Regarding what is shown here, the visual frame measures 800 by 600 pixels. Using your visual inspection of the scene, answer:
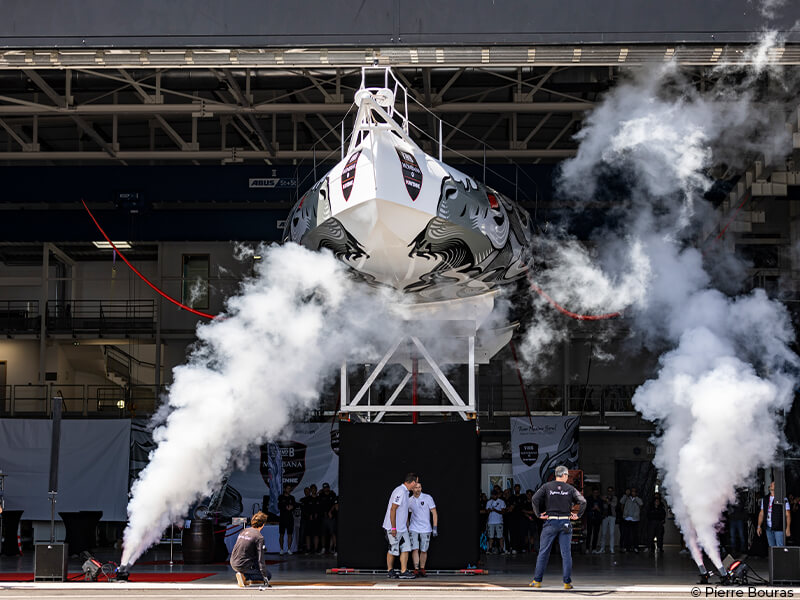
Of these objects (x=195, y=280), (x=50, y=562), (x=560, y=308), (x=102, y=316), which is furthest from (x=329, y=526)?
(x=102, y=316)

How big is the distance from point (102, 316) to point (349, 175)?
71.1 ft

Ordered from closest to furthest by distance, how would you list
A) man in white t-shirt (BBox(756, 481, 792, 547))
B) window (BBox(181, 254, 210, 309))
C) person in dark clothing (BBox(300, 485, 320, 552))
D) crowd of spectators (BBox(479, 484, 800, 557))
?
1. man in white t-shirt (BBox(756, 481, 792, 547))
2. crowd of spectators (BBox(479, 484, 800, 557))
3. person in dark clothing (BBox(300, 485, 320, 552))
4. window (BBox(181, 254, 210, 309))

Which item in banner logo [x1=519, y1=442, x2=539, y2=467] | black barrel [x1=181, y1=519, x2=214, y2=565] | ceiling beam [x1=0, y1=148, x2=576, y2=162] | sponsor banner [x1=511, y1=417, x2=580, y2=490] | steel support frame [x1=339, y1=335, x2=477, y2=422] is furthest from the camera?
banner logo [x1=519, y1=442, x2=539, y2=467]

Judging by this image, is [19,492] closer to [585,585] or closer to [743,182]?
[585,585]

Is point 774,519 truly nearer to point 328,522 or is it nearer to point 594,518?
point 594,518

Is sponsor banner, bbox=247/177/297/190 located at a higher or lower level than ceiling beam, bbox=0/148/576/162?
lower

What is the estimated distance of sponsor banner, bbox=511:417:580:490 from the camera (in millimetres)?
26000

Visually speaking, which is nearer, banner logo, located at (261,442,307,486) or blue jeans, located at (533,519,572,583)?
blue jeans, located at (533,519,572,583)

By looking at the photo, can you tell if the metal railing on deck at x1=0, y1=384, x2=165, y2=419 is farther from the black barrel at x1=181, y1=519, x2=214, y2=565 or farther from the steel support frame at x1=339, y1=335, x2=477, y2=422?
the steel support frame at x1=339, y1=335, x2=477, y2=422

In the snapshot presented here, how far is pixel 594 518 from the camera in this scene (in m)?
24.9

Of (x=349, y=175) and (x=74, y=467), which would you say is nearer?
(x=349, y=175)

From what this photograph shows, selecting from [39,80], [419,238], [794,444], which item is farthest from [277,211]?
[794,444]

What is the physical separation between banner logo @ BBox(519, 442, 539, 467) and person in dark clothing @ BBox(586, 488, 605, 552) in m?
1.76

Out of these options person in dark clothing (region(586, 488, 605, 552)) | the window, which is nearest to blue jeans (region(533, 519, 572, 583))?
person in dark clothing (region(586, 488, 605, 552))
